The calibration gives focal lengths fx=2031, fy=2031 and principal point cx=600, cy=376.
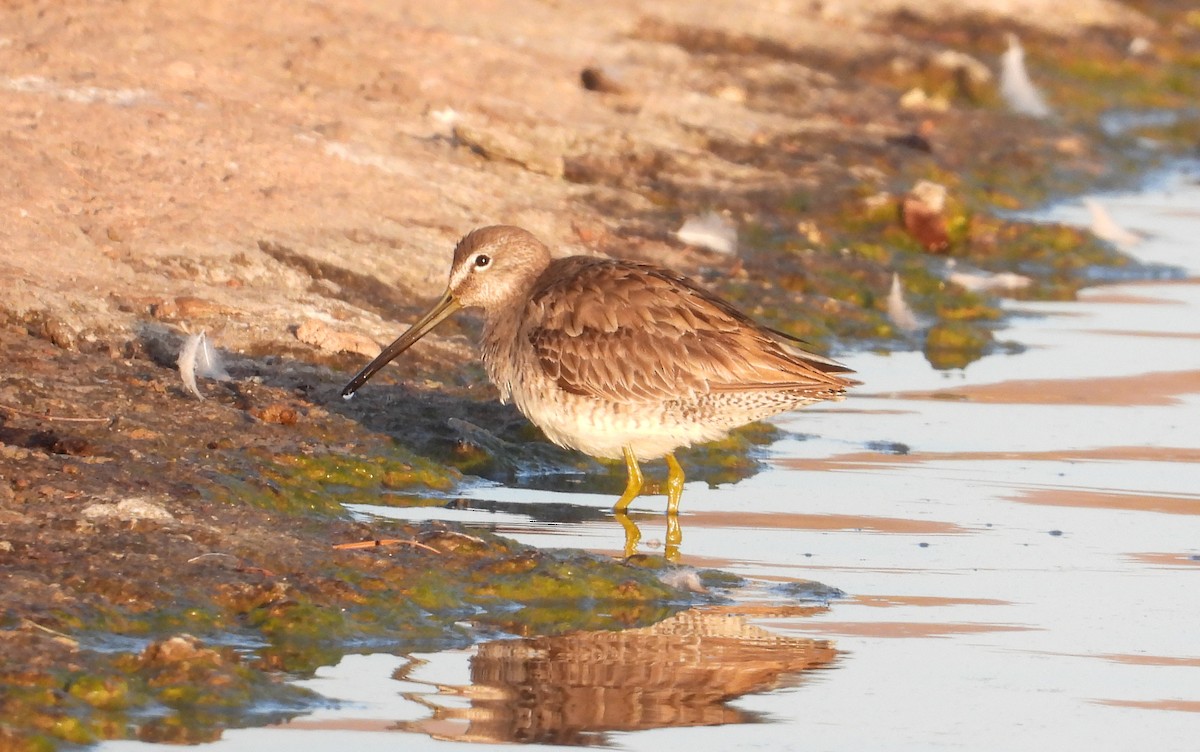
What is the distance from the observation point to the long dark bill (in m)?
8.80

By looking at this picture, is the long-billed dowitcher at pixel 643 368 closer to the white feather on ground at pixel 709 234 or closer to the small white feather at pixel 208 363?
the small white feather at pixel 208 363

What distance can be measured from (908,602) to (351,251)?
4.41 m

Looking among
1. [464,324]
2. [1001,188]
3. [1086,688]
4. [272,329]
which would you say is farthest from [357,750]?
[1001,188]

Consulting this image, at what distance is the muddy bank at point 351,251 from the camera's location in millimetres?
6301

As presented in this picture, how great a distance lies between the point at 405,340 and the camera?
898 centimetres

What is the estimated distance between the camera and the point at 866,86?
1769 centimetres

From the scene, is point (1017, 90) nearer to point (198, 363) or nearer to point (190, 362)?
point (198, 363)

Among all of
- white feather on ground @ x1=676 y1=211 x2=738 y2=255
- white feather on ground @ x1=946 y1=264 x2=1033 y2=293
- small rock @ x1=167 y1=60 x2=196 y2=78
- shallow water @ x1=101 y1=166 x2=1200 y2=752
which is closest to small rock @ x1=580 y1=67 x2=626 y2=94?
white feather on ground @ x1=676 y1=211 x2=738 y2=255

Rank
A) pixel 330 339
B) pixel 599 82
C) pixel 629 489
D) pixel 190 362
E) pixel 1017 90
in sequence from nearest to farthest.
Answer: pixel 190 362, pixel 629 489, pixel 330 339, pixel 599 82, pixel 1017 90

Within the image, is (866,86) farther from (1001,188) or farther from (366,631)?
(366,631)

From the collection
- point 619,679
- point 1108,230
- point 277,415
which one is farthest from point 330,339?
point 1108,230

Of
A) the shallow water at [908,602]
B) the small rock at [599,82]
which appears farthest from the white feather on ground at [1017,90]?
the shallow water at [908,602]

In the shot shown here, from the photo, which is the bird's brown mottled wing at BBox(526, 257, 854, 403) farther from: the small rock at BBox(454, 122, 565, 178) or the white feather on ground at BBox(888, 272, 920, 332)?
the small rock at BBox(454, 122, 565, 178)

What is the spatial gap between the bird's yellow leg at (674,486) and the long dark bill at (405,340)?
4.10 feet
